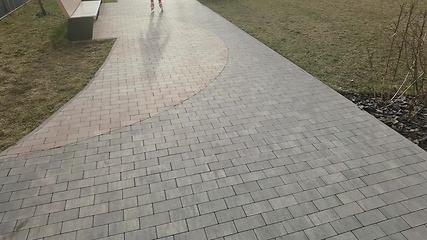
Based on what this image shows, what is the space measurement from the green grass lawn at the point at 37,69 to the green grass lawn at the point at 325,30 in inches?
191

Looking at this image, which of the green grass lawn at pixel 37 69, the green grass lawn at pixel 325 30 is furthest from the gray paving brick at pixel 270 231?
the green grass lawn at pixel 325 30

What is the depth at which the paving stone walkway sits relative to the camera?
3.24 metres

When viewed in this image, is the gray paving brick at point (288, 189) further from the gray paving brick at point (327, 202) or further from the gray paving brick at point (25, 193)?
the gray paving brick at point (25, 193)

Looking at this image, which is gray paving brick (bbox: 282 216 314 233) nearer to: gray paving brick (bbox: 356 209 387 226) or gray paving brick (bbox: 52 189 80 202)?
gray paving brick (bbox: 356 209 387 226)

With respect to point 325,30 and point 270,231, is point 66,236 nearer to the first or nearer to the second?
point 270,231

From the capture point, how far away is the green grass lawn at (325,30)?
7125 mm

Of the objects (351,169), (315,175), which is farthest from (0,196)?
(351,169)

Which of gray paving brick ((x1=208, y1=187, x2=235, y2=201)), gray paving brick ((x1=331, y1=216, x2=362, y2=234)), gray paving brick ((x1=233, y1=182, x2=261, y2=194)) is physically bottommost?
gray paving brick ((x1=208, y1=187, x2=235, y2=201))

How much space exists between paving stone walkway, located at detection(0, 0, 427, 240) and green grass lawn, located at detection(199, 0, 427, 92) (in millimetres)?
1076

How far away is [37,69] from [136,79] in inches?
96.3

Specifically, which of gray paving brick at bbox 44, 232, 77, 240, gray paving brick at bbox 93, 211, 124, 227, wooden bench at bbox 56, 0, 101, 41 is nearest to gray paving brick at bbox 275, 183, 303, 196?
gray paving brick at bbox 93, 211, 124, 227

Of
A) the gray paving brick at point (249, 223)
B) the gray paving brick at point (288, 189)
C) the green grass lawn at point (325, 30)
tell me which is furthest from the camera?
the green grass lawn at point (325, 30)

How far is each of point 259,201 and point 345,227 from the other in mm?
897

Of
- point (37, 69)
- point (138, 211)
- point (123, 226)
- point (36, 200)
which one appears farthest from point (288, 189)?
point (37, 69)
